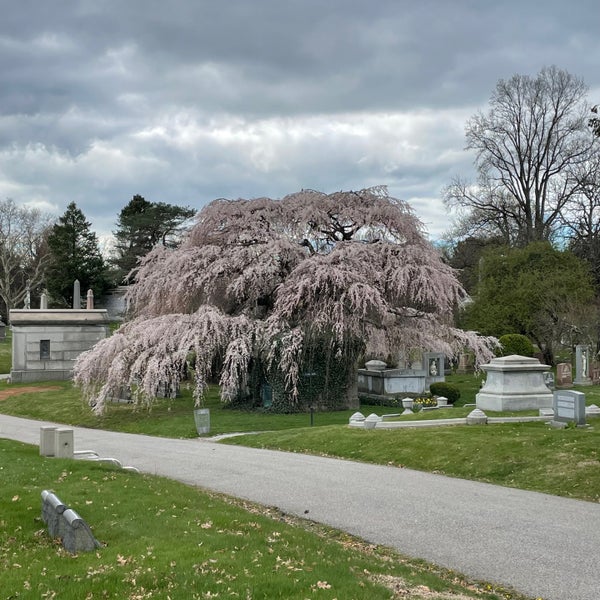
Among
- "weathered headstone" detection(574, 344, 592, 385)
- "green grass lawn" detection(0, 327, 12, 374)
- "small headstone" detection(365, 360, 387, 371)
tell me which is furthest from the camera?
"green grass lawn" detection(0, 327, 12, 374)

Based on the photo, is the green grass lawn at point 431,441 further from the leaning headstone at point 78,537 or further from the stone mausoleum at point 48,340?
the stone mausoleum at point 48,340

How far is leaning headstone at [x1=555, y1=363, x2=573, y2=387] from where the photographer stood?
108 feet

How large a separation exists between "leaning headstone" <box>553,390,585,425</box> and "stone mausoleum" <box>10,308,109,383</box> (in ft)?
94.0

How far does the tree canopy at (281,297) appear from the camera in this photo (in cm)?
2575

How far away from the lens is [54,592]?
596cm

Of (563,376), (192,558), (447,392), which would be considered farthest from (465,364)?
(192,558)

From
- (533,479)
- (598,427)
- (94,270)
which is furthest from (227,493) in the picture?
(94,270)

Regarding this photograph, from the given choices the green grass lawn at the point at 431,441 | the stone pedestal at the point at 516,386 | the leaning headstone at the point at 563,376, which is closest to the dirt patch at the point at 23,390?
the green grass lawn at the point at 431,441

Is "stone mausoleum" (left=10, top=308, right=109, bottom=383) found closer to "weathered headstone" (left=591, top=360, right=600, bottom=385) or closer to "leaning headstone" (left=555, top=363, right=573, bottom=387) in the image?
"leaning headstone" (left=555, top=363, right=573, bottom=387)

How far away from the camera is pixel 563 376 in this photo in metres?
33.0

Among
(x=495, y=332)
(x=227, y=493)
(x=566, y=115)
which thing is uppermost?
(x=566, y=115)

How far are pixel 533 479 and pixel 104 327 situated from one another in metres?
32.4

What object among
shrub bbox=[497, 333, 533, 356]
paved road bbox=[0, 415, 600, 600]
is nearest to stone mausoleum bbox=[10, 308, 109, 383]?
shrub bbox=[497, 333, 533, 356]

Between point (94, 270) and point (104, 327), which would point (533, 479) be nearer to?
point (104, 327)
